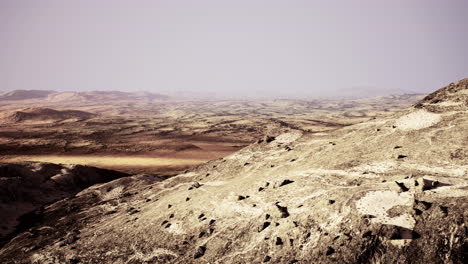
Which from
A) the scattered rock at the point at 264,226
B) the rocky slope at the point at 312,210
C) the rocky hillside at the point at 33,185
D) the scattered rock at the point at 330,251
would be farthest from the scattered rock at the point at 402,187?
the rocky hillside at the point at 33,185

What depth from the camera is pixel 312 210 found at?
300 inches

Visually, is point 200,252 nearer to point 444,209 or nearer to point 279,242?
point 279,242

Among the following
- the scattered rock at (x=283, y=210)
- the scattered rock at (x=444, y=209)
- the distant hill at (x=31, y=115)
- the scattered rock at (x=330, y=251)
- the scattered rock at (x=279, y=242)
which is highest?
the scattered rock at (x=444, y=209)

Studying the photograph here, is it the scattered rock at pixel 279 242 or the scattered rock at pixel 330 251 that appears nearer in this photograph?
the scattered rock at pixel 330 251

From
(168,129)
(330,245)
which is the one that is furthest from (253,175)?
(168,129)

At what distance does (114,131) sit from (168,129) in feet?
35.5

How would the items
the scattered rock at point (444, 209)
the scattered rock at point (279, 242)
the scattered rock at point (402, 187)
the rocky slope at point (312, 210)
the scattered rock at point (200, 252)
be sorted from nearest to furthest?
the scattered rock at point (444, 209), the rocky slope at point (312, 210), the scattered rock at point (402, 187), the scattered rock at point (279, 242), the scattered rock at point (200, 252)

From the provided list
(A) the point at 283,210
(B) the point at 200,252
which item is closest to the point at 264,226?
(A) the point at 283,210

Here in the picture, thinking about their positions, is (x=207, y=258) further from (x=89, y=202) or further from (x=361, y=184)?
(x=89, y=202)

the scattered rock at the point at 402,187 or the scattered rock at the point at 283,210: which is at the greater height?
the scattered rock at the point at 402,187

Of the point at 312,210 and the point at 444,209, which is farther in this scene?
the point at 312,210

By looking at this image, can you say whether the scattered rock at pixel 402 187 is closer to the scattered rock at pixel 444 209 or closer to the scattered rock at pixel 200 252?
the scattered rock at pixel 444 209

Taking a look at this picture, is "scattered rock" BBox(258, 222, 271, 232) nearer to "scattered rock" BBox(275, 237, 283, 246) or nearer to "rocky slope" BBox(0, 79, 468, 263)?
"rocky slope" BBox(0, 79, 468, 263)

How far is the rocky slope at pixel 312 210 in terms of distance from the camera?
602 cm
